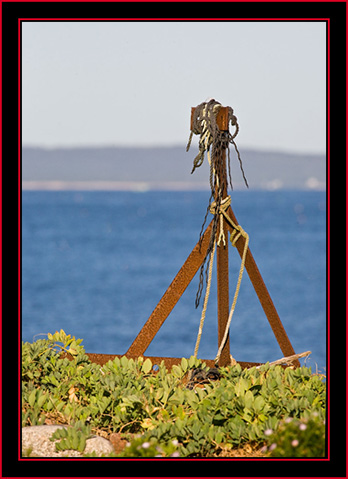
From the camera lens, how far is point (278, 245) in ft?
171

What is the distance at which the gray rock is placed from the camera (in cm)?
373

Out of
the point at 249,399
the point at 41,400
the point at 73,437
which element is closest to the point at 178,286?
the point at 249,399

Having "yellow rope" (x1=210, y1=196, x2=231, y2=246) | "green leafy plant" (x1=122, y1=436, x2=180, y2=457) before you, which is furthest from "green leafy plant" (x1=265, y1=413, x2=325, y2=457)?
"yellow rope" (x1=210, y1=196, x2=231, y2=246)

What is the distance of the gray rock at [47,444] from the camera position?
12.2ft

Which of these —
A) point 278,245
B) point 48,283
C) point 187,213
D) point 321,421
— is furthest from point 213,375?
point 187,213

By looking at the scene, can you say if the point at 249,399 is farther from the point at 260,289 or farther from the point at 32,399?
the point at 32,399

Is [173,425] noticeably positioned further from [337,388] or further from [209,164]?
[209,164]

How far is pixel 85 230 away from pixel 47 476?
63.0 metres

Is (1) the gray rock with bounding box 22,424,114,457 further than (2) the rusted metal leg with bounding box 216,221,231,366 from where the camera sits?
No

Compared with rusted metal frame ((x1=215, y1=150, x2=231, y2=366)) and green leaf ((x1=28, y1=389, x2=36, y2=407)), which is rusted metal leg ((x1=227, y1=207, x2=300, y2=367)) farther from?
green leaf ((x1=28, y1=389, x2=36, y2=407))

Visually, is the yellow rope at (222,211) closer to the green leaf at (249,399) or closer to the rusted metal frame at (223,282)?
the rusted metal frame at (223,282)

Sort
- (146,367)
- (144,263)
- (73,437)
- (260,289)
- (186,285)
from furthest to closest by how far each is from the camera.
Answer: (144,263)
(260,289)
(186,285)
(146,367)
(73,437)

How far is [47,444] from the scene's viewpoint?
12.5 ft

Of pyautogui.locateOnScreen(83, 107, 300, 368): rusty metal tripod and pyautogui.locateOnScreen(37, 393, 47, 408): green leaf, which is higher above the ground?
pyautogui.locateOnScreen(83, 107, 300, 368): rusty metal tripod
